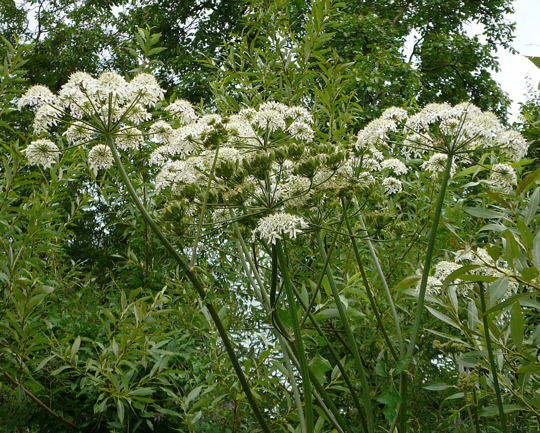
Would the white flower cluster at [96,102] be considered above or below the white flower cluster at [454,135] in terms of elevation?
above

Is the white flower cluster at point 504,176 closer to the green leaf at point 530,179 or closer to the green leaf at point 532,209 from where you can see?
the green leaf at point 532,209

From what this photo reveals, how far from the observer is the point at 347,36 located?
10438 mm

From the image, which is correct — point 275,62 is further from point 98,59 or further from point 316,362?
point 98,59

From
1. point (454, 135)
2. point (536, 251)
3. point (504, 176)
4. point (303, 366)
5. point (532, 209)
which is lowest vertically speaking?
point (303, 366)

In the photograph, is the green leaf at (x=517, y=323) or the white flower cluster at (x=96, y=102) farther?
the white flower cluster at (x=96, y=102)

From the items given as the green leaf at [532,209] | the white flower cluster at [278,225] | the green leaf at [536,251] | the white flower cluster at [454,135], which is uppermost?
the white flower cluster at [454,135]

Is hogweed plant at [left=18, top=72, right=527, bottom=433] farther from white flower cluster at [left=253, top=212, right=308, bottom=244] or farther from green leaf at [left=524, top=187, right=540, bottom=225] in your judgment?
green leaf at [left=524, top=187, right=540, bottom=225]

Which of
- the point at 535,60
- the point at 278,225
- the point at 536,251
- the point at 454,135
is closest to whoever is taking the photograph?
the point at 535,60

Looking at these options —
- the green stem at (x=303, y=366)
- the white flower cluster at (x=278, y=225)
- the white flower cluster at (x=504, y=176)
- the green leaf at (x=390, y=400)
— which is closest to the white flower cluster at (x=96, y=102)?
the white flower cluster at (x=278, y=225)

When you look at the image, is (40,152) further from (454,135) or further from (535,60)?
(535,60)

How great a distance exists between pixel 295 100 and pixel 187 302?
1.17m

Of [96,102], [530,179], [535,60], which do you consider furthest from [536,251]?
[96,102]

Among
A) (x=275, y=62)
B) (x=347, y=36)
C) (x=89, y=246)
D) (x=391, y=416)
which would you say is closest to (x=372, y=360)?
(x=391, y=416)

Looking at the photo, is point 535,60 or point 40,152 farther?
point 40,152
